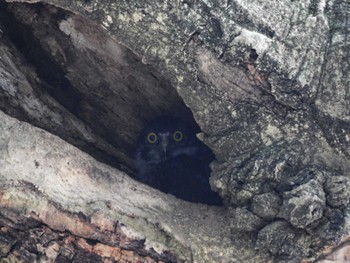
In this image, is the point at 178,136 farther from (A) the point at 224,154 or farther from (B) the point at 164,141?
(A) the point at 224,154

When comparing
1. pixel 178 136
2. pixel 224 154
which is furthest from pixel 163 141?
pixel 224 154

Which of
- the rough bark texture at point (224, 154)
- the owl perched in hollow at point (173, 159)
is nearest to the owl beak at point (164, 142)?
the owl perched in hollow at point (173, 159)

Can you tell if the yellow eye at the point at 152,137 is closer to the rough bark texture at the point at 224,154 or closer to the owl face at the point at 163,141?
the owl face at the point at 163,141

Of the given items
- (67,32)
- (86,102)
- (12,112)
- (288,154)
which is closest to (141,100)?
(86,102)

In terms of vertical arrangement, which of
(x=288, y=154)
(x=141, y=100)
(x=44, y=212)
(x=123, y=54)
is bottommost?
(x=44, y=212)

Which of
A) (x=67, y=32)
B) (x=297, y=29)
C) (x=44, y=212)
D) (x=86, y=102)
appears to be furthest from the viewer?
(x=86, y=102)

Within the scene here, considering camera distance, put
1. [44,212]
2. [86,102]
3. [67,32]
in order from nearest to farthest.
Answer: [44,212]
[67,32]
[86,102]

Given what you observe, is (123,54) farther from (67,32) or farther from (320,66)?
(320,66)
